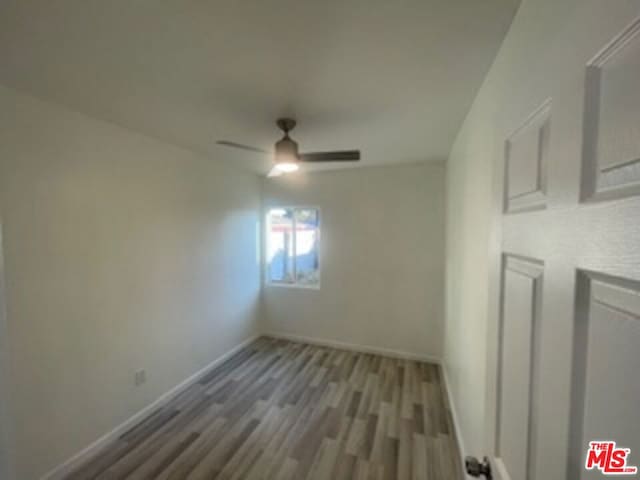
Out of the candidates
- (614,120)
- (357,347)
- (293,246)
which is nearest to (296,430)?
(357,347)

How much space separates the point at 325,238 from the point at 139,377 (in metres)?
2.52

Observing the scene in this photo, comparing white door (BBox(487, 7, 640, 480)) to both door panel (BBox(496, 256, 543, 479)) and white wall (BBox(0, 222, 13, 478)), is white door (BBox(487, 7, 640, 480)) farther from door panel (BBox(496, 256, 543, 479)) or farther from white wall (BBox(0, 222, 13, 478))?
white wall (BBox(0, 222, 13, 478))

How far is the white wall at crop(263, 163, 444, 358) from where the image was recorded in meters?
3.48

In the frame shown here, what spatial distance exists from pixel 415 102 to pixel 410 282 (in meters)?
2.30

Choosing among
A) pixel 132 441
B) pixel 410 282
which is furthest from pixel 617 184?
pixel 410 282

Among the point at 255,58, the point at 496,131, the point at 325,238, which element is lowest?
the point at 325,238

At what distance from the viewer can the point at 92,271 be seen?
2070 mm

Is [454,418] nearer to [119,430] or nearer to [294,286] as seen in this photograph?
[294,286]

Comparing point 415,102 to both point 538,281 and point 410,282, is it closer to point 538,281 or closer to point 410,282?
point 538,281

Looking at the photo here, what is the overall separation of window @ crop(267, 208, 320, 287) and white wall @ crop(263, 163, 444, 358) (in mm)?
151

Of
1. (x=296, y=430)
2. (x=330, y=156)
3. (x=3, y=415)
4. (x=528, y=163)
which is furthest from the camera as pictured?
(x=296, y=430)

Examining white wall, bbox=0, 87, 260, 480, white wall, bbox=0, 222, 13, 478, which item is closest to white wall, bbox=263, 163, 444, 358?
white wall, bbox=0, 87, 260, 480

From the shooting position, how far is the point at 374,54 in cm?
134

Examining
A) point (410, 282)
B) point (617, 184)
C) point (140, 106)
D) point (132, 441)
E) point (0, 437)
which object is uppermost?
point (140, 106)
